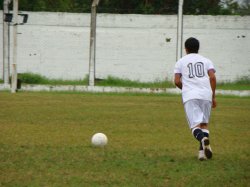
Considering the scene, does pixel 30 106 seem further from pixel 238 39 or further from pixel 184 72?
pixel 238 39

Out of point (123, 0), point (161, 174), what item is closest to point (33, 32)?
point (123, 0)

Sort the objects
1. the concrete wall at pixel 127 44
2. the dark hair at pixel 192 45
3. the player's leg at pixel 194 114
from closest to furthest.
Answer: the player's leg at pixel 194 114
the dark hair at pixel 192 45
the concrete wall at pixel 127 44

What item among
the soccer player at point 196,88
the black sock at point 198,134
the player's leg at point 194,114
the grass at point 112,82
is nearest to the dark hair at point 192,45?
the soccer player at point 196,88

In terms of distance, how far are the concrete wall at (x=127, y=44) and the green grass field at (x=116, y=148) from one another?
1735cm

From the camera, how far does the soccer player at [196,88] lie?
11.7 metres

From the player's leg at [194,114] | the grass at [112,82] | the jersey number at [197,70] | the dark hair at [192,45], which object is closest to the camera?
the player's leg at [194,114]

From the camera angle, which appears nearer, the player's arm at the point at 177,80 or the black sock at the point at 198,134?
the black sock at the point at 198,134

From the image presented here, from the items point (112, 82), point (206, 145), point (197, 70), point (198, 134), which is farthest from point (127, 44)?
point (206, 145)

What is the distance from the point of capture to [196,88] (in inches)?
464

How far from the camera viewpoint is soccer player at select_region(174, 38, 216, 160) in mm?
11711

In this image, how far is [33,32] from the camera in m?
41.3

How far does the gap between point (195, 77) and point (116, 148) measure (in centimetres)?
203

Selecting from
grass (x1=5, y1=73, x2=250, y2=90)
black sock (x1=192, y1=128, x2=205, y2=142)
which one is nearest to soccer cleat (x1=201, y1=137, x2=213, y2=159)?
black sock (x1=192, y1=128, x2=205, y2=142)

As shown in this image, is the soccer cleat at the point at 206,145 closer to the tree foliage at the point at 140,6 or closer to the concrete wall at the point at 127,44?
the concrete wall at the point at 127,44
